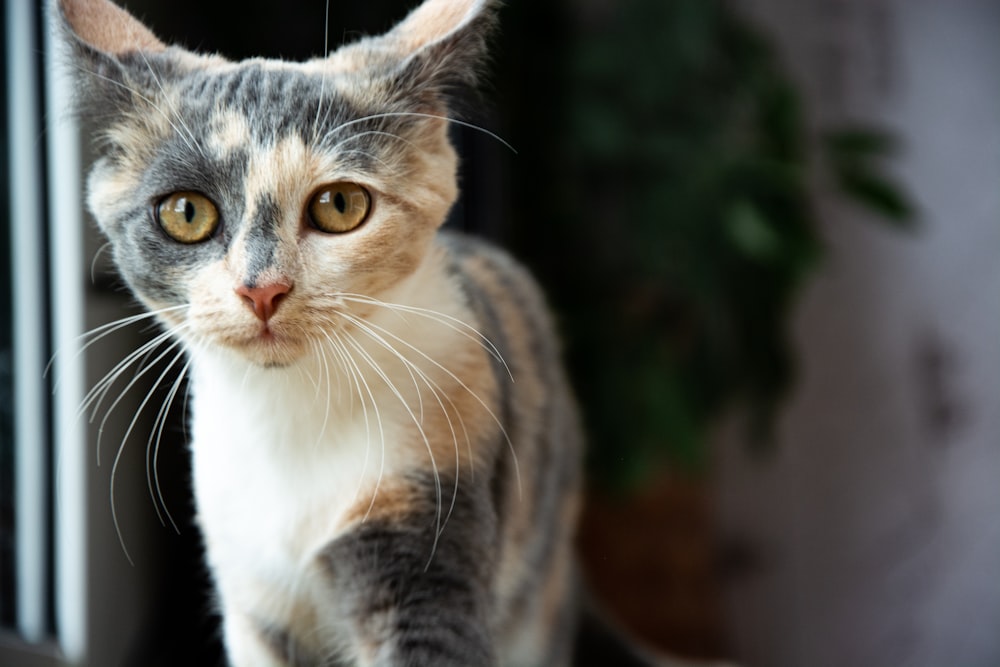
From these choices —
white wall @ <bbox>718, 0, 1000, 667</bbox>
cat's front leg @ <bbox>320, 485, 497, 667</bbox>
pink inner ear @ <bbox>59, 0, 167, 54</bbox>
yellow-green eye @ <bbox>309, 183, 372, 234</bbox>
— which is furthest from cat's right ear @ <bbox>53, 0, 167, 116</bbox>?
white wall @ <bbox>718, 0, 1000, 667</bbox>

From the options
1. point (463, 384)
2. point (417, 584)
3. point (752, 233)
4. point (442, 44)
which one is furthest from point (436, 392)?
point (752, 233)

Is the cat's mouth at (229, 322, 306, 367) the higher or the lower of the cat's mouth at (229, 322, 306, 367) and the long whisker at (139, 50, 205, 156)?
the lower

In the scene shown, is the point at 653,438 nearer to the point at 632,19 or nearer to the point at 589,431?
the point at 589,431

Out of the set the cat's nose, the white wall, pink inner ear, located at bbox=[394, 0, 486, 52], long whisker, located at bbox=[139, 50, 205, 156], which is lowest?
the white wall

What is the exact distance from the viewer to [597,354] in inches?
49.0

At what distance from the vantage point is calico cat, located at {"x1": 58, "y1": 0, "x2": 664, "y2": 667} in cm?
50

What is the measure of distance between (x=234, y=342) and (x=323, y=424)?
0.10 m

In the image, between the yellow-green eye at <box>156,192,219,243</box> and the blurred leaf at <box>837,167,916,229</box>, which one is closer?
the yellow-green eye at <box>156,192,219,243</box>

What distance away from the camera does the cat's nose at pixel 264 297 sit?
19.1 inches

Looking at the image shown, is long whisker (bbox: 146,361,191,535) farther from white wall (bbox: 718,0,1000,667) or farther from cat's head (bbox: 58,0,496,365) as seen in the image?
white wall (bbox: 718,0,1000,667)

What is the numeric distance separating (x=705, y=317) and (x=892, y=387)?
2.18ft

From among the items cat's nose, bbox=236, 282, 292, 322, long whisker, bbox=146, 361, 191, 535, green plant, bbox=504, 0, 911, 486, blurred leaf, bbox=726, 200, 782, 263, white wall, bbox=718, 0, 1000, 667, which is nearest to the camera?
cat's nose, bbox=236, 282, 292, 322

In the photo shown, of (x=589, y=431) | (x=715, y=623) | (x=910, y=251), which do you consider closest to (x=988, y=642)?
(x=715, y=623)

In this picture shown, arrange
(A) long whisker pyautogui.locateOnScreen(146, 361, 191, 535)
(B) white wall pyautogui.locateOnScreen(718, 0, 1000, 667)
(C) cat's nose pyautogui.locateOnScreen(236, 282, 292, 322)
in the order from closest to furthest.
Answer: (C) cat's nose pyautogui.locateOnScreen(236, 282, 292, 322), (A) long whisker pyautogui.locateOnScreen(146, 361, 191, 535), (B) white wall pyautogui.locateOnScreen(718, 0, 1000, 667)
